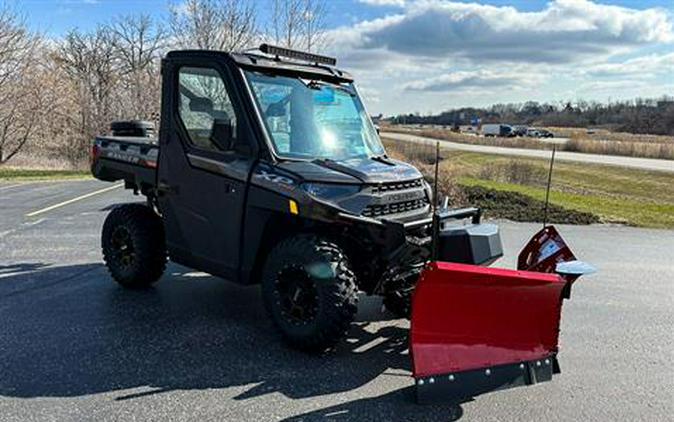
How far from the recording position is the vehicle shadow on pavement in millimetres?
3670

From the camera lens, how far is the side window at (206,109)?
15.2 feet

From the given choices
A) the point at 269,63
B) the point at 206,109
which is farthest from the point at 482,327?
the point at 206,109

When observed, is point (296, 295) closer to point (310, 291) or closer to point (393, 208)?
point (310, 291)

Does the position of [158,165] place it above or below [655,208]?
above

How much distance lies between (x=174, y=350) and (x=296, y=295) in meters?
1.05

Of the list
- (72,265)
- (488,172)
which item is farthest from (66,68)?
(72,265)

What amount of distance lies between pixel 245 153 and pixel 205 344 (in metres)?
1.60

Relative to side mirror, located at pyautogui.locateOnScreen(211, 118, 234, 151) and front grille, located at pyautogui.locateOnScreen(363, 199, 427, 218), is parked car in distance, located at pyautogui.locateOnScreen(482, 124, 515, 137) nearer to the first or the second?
front grille, located at pyautogui.locateOnScreen(363, 199, 427, 218)

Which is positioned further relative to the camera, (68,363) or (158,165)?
(158,165)

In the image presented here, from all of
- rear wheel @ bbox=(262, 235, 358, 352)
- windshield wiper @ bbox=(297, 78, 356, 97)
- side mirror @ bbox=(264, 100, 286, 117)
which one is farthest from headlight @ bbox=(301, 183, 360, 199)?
windshield wiper @ bbox=(297, 78, 356, 97)

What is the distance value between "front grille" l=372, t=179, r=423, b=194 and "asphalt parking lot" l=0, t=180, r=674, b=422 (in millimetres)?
1292

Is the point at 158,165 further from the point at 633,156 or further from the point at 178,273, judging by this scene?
the point at 633,156

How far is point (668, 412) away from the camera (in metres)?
3.51

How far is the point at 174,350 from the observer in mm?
4301
